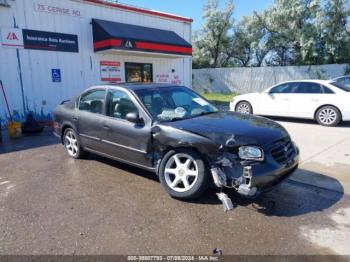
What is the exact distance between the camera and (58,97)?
1050 cm

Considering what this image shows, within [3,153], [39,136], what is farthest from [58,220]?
[39,136]

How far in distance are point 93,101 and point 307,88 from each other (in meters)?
7.05

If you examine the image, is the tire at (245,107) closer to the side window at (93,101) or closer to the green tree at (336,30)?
the side window at (93,101)

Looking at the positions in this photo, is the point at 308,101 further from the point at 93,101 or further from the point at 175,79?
the point at 175,79

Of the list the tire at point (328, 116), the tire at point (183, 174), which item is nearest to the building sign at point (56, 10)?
the tire at point (183, 174)

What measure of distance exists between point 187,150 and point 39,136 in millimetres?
6316

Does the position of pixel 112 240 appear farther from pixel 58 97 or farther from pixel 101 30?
pixel 101 30

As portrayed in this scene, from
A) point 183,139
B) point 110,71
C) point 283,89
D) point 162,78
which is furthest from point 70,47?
point 183,139

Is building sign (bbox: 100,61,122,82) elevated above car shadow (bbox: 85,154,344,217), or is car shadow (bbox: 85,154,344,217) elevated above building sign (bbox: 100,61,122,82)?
building sign (bbox: 100,61,122,82)

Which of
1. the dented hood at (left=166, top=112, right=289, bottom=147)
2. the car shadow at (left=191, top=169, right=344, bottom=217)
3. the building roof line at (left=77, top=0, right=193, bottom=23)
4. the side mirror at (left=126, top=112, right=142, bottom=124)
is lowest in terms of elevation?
the car shadow at (left=191, top=169, right=344, bottom=217)

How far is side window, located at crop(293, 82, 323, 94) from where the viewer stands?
9.08 m

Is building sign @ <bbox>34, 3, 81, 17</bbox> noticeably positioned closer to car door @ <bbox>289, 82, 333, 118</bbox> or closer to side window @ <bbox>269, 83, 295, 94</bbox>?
side window @ <bbox>269, 83, 295, 94</bbox>

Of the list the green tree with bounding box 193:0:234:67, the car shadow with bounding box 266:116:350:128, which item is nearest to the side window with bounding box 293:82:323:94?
the car shadow with bounding box 266:116:350:128

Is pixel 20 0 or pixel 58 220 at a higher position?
pixel 20 0
